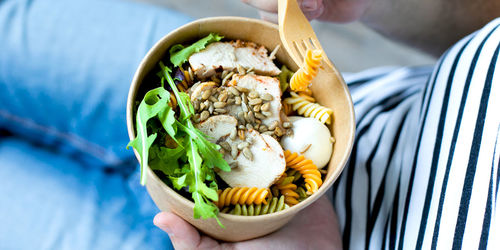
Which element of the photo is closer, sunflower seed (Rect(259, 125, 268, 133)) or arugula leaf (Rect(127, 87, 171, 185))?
arugula leaf (Rect(127, 87, 171, 185))

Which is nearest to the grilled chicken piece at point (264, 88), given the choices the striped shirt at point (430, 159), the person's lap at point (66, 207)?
the striped shirt at point (430, 159)

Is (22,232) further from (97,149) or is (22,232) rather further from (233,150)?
(233,150)

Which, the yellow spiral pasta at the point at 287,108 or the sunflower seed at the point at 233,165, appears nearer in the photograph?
the sunflower seed at the point at 233,165

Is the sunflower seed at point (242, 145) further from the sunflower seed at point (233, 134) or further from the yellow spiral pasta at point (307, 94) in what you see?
the yellow spiral pasta at point (307, 94)

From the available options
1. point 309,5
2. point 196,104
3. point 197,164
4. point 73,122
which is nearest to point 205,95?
point 196,104

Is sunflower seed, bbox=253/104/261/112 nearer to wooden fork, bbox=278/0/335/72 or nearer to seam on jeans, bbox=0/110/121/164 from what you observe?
wooden fork, bbox=278/0/335/72

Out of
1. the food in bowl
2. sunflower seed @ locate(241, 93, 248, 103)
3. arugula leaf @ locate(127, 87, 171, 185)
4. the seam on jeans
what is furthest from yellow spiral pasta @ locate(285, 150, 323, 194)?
the seam on jeans

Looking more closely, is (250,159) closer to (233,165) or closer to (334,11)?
(233,165)
